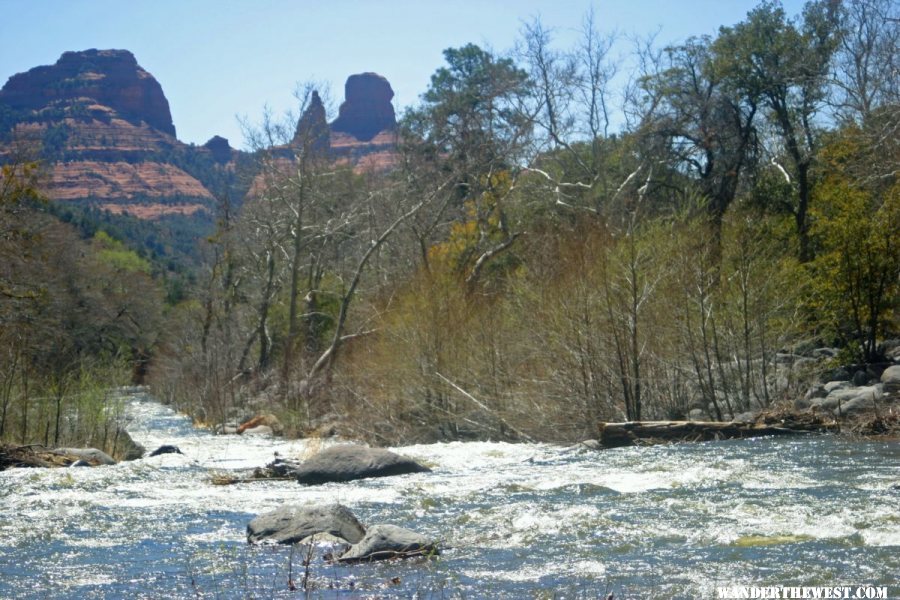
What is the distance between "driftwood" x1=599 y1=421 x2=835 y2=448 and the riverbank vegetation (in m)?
1.58

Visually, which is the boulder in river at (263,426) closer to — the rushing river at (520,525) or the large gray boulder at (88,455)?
the large gray boulder at (88,455)

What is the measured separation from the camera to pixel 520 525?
9609 millimetres

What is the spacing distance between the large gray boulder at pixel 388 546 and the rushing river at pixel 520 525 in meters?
0.19

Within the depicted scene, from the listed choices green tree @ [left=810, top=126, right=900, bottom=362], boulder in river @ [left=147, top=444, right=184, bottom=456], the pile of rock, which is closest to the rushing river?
the pile of rock

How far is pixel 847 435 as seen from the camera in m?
14.5

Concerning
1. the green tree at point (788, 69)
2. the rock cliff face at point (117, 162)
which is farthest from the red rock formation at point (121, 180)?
the green tree at point (788, 69)

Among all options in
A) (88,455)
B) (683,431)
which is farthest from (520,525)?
(88,455)

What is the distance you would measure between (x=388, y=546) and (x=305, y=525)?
1.28 meters

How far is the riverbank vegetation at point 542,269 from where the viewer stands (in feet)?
59.3

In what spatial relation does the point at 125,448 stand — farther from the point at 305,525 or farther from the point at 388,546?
the point at 388,546

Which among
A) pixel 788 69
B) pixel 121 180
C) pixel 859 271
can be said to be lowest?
pixel 859 271

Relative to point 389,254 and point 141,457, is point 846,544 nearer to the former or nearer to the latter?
point 141,457

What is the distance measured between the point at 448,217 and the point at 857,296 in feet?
55.9

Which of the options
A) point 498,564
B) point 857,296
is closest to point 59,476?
point 498,564
